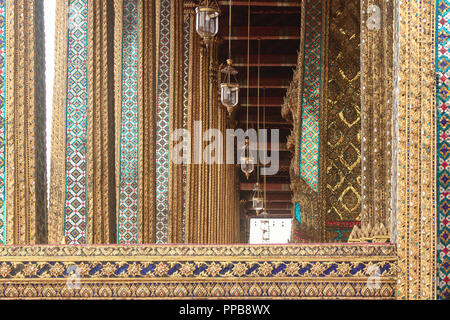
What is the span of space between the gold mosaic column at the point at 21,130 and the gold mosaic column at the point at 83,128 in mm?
1585

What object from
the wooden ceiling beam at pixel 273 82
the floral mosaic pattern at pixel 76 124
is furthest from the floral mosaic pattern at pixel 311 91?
the wooden ceiling beam at pixel 273 82

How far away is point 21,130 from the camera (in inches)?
173

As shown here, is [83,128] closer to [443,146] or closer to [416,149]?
[416,149]

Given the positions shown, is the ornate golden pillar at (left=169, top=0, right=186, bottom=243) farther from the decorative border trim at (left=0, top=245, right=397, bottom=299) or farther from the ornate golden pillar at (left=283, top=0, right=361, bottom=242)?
the decorative border trim at (left=0, top=245, right=397, bottom=299)

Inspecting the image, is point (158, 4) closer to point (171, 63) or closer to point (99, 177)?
point (171, 63)

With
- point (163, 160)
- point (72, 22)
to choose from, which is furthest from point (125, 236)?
point (72, 22)

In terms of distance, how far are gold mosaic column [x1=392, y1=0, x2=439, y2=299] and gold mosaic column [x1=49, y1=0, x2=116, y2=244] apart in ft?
11.3

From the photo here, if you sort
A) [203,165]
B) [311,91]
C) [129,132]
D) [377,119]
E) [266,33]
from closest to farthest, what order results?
1. [377,119]
2. [129,132]
3. [311,91]
4. [203,165]
5. [266,33]

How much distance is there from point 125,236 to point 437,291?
5394 millimetres

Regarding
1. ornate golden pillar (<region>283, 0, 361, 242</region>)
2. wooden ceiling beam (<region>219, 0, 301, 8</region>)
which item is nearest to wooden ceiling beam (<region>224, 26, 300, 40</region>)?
wooden ceiling beam (<region>219, 0, 301, 8</region>)

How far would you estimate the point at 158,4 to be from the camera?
10.1 metres

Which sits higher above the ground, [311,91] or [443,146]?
[311,91]

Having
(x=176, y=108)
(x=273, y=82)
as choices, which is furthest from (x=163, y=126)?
(x=273, y=82)

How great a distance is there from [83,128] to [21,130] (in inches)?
80.4
